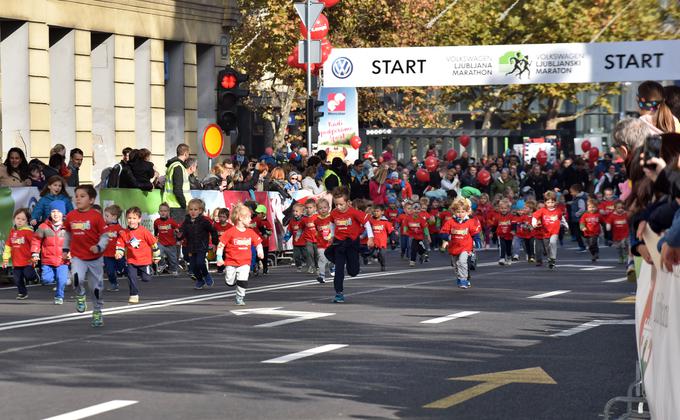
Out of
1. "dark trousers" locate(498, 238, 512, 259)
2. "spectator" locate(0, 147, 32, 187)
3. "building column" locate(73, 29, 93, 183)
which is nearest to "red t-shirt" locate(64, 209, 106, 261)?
"spectator" locate(0, 147, 32, 187)

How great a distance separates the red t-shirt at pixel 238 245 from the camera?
2017cm

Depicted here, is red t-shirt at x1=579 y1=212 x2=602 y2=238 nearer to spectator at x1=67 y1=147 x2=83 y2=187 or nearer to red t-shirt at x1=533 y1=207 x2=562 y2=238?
red t-shirt at x1=533 y1=207 x2=562 y2=238

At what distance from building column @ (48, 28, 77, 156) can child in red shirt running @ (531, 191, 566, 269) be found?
10053mm

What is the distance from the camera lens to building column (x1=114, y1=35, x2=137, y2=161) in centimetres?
3600

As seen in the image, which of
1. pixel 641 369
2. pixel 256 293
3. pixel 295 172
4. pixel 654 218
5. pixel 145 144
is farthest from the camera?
pixel 145 144

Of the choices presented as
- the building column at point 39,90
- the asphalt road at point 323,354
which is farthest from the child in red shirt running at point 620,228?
the building column at point 39,90

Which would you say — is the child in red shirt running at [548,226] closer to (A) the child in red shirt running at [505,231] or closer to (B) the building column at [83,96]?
(A) the child in red shirt running at [505,231]

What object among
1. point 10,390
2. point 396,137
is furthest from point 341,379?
point 396,137

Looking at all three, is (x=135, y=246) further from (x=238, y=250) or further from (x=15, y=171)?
→ (x=15, y=171)

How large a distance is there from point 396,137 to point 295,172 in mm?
24437

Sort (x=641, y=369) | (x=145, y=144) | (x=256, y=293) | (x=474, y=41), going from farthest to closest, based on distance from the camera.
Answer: (x=474, y=41)
(x=145, y=144)
(x=256, y=293)
(x=641, y=369)

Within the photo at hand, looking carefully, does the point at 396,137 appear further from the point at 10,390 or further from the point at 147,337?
the point at 10,390

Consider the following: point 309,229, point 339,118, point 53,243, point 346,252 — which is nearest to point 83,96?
point 339,118

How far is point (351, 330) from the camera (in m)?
16.2
